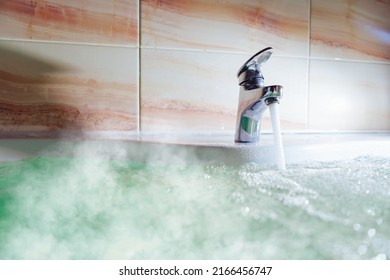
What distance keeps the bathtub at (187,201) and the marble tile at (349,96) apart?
35 centimetres

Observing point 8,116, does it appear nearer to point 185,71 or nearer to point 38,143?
point 38,143

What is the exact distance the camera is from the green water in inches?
15.7

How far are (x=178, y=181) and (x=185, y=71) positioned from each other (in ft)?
1.57

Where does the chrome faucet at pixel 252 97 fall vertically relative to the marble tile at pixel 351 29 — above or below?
below

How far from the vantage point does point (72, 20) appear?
0.94m

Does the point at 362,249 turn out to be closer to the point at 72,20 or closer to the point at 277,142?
the point at 277,142

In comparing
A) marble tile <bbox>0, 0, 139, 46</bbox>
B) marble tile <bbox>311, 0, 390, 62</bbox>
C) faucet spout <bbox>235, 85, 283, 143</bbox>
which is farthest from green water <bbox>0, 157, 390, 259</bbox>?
marble tile <bbox>311, 0, 390, 62</bbox>

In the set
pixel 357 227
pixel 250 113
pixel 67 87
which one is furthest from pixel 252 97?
pixel 67 87

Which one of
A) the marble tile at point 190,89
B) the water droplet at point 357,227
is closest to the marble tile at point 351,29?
the marble tile at point 190,89

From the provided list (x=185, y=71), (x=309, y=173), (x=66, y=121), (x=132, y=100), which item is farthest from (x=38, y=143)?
(x=309, y=173)

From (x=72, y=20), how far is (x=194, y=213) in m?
0.70

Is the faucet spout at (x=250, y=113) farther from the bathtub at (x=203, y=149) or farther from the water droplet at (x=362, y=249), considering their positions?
the water droplet at (x=362, y=249)

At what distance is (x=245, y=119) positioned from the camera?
82 centimetres

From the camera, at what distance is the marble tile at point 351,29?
1108mm
